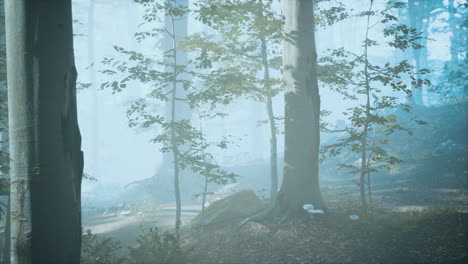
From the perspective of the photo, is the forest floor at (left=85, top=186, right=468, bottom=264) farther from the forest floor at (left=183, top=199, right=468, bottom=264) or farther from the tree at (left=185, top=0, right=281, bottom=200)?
the tree at (left=185, top=0, right=281, bottom=200)

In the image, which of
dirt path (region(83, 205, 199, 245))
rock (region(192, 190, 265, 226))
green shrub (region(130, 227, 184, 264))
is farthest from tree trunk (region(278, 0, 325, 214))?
dirt path (region(83, 205, 199, 245))

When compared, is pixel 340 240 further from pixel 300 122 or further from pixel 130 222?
pixel 130 222

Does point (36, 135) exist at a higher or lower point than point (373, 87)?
lower

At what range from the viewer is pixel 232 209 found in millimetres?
8109

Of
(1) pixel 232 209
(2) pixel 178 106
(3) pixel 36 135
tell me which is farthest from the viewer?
(2) pixel 178 106

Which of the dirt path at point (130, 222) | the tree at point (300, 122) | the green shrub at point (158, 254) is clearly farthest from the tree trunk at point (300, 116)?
the dirt path at point (130, 222)

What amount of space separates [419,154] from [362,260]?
44.5 feet

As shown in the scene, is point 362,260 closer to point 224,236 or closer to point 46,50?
point 224,236

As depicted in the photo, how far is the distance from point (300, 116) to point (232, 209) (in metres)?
3.37

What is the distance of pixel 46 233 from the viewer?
2.08 meters

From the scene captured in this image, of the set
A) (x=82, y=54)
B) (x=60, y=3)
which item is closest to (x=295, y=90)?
(x=60, y=3)

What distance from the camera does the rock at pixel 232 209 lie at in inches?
310

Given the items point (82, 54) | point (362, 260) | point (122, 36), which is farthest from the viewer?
point (122, 36)

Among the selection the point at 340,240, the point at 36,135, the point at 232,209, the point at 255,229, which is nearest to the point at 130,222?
the point at 232,209
